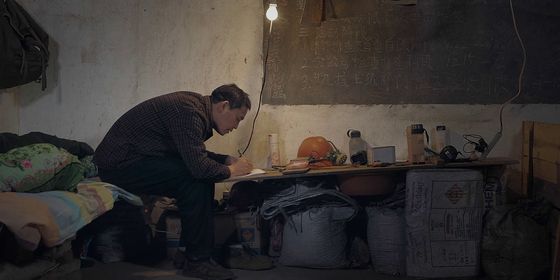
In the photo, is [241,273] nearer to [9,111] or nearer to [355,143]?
[355,143]

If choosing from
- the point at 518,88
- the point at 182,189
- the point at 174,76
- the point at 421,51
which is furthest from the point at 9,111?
the point at 518,88

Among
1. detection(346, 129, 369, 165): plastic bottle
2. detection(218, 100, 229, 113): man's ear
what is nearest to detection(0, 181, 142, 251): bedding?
detection(218, 100, 229, 113): man's ear

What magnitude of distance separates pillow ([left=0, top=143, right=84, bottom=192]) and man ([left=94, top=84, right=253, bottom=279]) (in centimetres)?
38

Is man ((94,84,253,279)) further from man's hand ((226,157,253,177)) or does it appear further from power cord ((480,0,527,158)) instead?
power cord ((480,0,527,158))

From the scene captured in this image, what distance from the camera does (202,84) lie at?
4293mm

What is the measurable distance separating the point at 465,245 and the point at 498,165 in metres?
0.69

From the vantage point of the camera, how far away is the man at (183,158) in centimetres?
340

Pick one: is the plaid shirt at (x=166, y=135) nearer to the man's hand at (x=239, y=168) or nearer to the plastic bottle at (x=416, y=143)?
the man's hand at (x=239, y=168)

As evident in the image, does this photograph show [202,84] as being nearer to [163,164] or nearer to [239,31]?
[239,31]

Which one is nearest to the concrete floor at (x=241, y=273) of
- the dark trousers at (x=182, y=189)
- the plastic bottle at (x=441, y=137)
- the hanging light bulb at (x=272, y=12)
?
the dark trousers at (x=182, y=189)

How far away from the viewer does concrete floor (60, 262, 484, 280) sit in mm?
3467

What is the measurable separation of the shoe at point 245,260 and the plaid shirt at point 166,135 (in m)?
0.60

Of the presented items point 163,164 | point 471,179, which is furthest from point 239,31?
point 471,179

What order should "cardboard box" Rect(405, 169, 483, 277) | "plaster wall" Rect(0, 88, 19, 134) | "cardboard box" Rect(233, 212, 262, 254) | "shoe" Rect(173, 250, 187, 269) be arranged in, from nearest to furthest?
1. "cardboard box" Rect(405, 169, 483, 277)
2. "shoe" Rect(173, 250, 187, 269)
3. "cardboard box" Rect(233, 212, 262, 254)
4. "plaster wall" Rect(0, 88, 19, 134)
